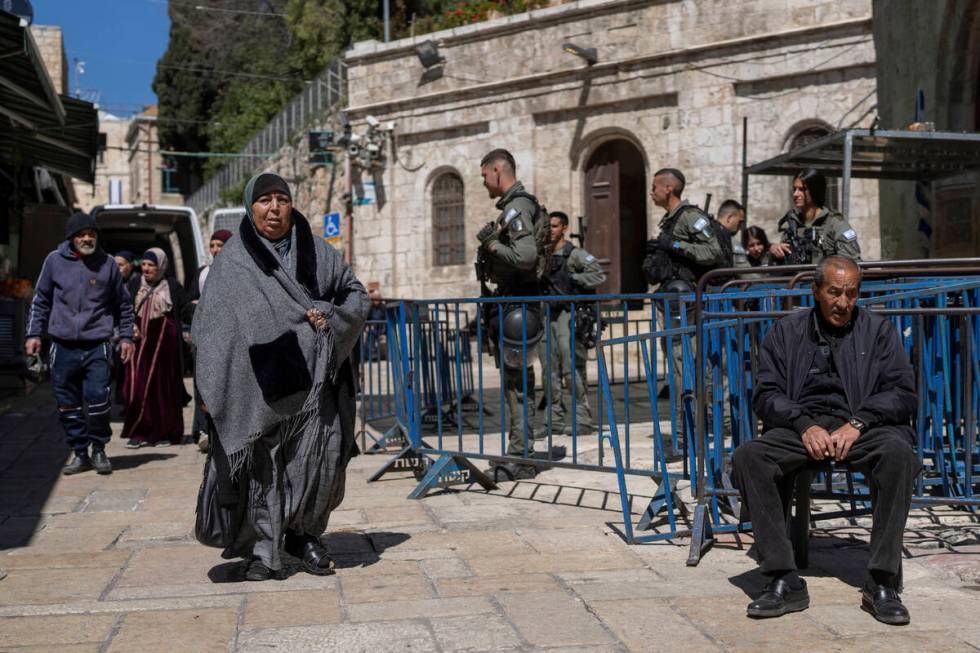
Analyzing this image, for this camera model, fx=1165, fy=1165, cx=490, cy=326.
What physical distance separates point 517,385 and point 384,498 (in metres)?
1.11

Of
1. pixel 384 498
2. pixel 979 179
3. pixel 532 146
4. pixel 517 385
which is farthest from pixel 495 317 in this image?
pixel 532 146

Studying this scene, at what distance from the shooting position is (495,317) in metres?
7.28

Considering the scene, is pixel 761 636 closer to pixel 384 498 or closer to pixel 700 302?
pixel 700 302

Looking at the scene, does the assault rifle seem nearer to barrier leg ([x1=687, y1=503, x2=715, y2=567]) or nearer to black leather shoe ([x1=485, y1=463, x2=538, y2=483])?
black leather shoe ([x1=485, y1=463, x2=538, y2=483])

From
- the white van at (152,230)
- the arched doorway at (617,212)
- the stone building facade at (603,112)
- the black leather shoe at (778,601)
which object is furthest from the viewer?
the arched doorway at (617,212)

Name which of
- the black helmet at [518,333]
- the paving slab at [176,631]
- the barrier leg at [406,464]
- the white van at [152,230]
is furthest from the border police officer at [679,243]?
the white van at [152,230]

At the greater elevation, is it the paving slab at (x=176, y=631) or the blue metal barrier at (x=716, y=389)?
the blue metal barrier at (x=716, y=389)

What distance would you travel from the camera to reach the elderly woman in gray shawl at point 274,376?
4.94 m

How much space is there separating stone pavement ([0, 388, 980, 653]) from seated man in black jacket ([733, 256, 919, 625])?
218 mm

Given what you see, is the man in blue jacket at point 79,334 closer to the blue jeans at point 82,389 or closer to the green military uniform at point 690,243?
the blue jeans at point 82,389

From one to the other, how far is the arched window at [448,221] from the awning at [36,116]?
307 inches

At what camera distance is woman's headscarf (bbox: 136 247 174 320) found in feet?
32.7

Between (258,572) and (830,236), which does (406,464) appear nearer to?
(258,572)

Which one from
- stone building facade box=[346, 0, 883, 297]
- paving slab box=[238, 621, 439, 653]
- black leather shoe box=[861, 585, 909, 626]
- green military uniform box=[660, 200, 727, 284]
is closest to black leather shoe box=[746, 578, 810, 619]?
black leather shoe box=[861, 585, 909, 626]
